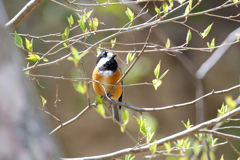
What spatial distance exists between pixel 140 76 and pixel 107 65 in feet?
6.86

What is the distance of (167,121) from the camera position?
5648 mm

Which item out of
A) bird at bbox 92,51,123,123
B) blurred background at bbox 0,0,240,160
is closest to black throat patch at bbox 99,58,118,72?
bird at bbox 92,51,123,123

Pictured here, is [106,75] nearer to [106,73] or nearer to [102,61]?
[106,73]

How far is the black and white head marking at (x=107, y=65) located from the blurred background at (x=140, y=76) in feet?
6.06

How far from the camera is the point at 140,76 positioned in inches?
196

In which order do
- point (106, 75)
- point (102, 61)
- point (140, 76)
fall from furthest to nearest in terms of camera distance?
point (140, 76)
point (102, 61)
point (106, 75)

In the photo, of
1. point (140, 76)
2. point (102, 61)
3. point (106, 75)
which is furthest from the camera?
point (140, 76)

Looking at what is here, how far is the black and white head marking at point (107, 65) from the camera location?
291 cm

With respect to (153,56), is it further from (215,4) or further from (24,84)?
(24,84)

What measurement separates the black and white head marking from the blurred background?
1.85 m

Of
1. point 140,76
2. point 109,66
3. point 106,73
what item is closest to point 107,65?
point 109,66

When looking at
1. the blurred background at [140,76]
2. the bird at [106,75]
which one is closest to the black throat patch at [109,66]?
the bird at [106,75]

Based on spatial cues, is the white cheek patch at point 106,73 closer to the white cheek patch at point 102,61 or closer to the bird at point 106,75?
the bird at point 106,75

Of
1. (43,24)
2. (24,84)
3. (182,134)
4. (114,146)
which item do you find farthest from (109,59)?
(114,146)
